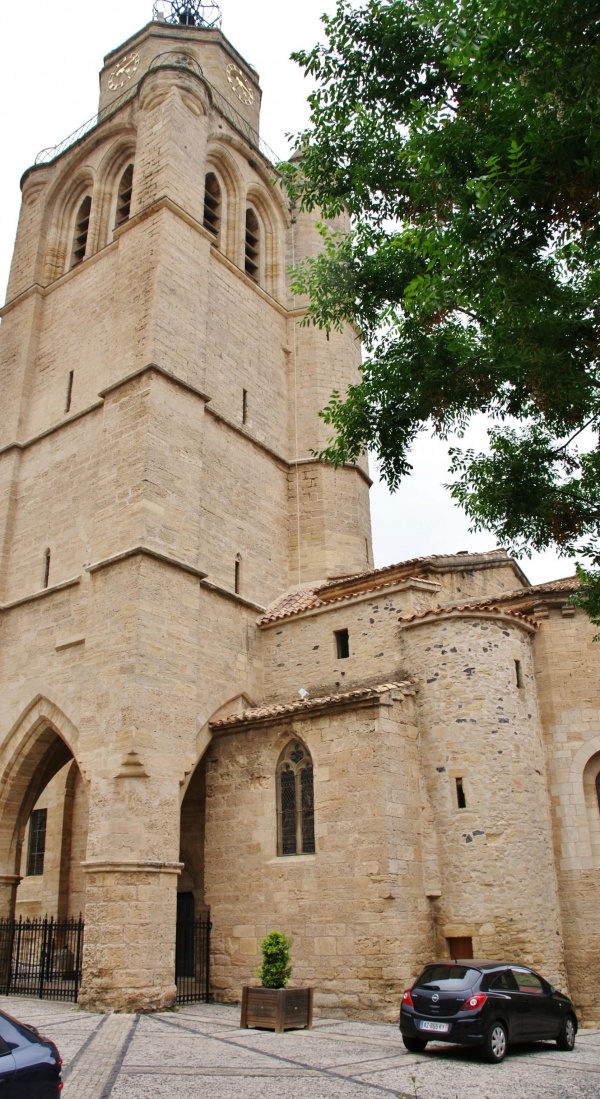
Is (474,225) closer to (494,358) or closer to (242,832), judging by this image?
(494,358)

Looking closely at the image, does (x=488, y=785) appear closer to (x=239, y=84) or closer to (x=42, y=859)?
(x=42, y=859)

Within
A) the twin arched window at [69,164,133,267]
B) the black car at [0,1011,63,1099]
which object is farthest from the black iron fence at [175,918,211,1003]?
the twin arched window at [69,164,133,267]

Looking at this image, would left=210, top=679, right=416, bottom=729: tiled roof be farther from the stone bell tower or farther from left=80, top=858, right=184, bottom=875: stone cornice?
left=80, top=858, right=184, bottom=875: stone cornice

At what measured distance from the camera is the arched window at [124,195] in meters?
21.8

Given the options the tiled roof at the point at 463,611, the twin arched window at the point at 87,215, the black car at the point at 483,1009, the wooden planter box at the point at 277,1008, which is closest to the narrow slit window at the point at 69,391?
the twin arched window at the point at 87,215

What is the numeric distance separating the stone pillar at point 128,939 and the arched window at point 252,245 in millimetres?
15615

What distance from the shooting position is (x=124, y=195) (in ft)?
73.2

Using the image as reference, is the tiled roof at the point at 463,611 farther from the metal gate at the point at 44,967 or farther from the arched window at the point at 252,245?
the arched window at the point at 252,245

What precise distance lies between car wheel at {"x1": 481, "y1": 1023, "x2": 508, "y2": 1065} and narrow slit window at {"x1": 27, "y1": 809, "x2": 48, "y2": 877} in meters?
14.8

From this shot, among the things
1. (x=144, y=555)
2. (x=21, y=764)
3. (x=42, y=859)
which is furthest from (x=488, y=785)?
(x=42, y=859)

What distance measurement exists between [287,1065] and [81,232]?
68.5 feet

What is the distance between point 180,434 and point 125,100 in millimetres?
11650

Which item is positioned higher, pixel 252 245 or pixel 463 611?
pixel 252 245

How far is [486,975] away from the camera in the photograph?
29.6 feet
